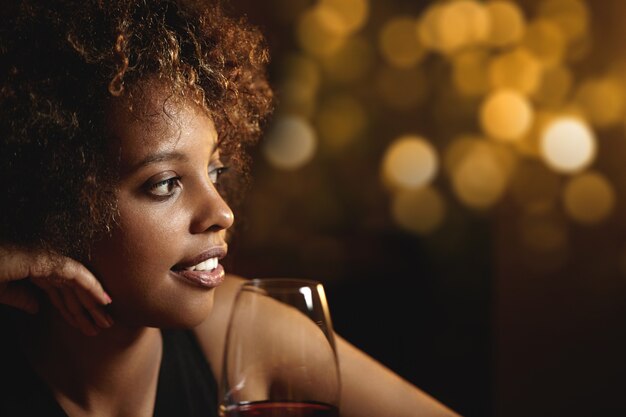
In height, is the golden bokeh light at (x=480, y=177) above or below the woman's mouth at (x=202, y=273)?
above

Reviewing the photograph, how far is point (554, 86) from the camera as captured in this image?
8.11ft

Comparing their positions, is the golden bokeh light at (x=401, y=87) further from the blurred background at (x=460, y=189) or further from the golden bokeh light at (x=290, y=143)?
the golden bokeh light at (x=290, y=143)

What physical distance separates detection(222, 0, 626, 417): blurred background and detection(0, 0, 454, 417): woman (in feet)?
3.52

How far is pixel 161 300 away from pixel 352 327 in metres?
1.34

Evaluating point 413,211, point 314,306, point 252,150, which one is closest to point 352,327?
point 413,211

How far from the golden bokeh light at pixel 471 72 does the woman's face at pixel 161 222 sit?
1.92 meters

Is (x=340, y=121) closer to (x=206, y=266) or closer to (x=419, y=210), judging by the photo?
(x=419, y=210)

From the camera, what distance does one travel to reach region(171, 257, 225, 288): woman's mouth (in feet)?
3.46

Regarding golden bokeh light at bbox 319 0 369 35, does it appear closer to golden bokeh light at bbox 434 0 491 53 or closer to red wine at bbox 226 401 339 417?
golden bokeh light at bbox 434 0 491 53

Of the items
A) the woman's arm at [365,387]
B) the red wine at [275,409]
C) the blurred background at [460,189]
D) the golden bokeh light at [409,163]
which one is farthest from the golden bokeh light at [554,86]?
the red wine at [275,409]

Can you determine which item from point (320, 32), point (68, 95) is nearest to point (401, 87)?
point (320, 32)

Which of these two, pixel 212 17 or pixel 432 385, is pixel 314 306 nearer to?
pixel 212 17

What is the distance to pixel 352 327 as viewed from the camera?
230cm

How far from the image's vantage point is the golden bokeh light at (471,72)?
273cm
